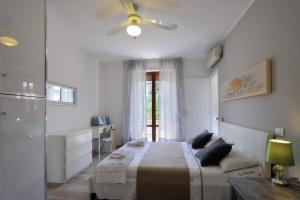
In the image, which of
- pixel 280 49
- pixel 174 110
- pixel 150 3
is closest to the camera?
pixel 280 49

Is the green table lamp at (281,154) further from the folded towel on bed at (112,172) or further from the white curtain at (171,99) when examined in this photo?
the white curtain at (171,99)

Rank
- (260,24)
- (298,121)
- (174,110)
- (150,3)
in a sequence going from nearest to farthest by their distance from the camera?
(298,121), (260,24), (150,3), (174,110)

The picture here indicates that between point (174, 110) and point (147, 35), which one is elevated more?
point (147, 35)

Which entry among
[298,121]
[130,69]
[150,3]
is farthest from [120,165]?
[130,69]

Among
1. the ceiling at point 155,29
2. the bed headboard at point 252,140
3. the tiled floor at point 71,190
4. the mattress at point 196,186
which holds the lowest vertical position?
the tiled floor at point 71,190

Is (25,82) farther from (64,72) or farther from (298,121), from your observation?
(298,121)

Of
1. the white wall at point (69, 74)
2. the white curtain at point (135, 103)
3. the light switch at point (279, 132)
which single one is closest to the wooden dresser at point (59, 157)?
the white wall at point (69, 74)

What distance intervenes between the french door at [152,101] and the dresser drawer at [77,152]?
84.3 inches

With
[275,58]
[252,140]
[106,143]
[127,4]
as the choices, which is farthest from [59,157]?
[275,58]

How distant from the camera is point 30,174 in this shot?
2.08m

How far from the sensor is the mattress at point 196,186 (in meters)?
2.22

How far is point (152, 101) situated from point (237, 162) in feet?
12.0

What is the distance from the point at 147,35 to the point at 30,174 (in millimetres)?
2940

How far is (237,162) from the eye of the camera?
89.2 inches
